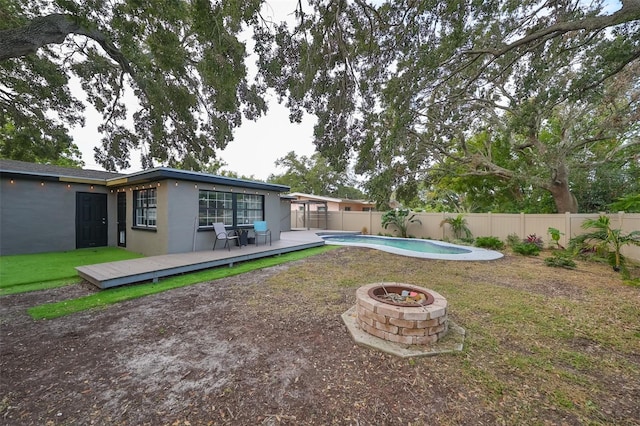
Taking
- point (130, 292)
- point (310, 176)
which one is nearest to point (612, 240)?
point (130, 292)

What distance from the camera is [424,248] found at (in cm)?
1060

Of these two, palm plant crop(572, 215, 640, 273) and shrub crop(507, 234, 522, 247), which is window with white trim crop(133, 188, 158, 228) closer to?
palm plant crop(572, 215, 640, 273)

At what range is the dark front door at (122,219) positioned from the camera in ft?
Result: 26.9

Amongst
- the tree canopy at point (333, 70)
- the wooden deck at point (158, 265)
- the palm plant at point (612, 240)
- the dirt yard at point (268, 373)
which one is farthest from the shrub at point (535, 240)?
the wooden deck at point (158, 265)

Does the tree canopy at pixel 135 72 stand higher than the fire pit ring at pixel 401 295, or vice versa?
the tree canopy at pixel 135 72

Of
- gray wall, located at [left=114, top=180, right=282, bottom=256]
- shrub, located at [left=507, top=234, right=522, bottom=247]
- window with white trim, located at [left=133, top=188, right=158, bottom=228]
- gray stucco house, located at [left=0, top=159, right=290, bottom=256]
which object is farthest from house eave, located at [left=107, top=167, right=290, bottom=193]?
shrub, located at [left=507, top=234, right=522, bottom=247]

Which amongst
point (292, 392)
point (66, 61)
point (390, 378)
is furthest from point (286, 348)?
point (66, 61)

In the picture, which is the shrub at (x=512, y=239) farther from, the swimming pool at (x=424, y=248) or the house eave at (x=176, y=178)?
the house eave at (x=176, y=178)

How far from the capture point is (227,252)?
7016 millimetres

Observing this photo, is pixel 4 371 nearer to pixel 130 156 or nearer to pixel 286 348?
pixel 286 348

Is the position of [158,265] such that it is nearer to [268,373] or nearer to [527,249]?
[268,373]

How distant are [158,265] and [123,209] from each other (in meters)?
4.58

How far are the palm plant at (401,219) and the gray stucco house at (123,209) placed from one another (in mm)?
7141

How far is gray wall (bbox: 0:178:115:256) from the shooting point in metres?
6.90
